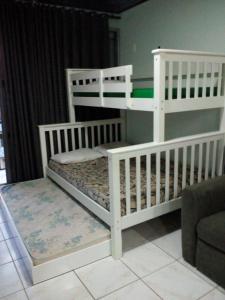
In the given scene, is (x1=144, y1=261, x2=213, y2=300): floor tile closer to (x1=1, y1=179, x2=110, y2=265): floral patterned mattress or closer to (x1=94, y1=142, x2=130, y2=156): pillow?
(x1=1, y1=179, x2=110, y2=265): floral patterned mattress

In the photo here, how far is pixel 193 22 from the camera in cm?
287

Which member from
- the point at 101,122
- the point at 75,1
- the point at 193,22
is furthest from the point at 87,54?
the point at 193,22

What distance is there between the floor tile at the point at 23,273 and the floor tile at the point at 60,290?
6 cm

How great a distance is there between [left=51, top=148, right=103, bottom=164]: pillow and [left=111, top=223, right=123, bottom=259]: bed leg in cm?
135

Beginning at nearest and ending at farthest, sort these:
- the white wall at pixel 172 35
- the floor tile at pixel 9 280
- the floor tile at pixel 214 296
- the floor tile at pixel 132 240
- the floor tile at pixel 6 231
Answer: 1. the floor tile at pixel 214 296
2. the floor tile at pixel 9 280
3. the floor tile at pixel 132 240
4. the floor tile at pixel 6 231
5. the white wall at pixel 172 35

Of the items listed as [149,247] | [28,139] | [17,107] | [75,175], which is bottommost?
[149,247]

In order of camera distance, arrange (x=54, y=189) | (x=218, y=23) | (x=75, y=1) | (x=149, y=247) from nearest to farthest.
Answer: (x=149, y=247), (x=218, y=23), (x=54, y=189), (x=75, y=1)

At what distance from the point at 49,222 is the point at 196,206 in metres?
1.25

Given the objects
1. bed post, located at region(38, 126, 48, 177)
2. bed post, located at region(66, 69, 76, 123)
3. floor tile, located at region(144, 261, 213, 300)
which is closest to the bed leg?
floor tile, located at region(144, 261, 213, 300)

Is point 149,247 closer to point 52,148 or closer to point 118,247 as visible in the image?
point 118,247

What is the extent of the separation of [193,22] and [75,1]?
4.78 feet

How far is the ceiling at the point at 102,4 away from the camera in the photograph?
3.31 metres

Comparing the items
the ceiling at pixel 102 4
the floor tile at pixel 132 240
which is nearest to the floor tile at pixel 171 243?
the floor tile at pixel 132 240

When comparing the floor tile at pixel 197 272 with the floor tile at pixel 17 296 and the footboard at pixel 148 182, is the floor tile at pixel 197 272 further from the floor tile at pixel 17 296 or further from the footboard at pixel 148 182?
the floor tile at pixel 17 296
